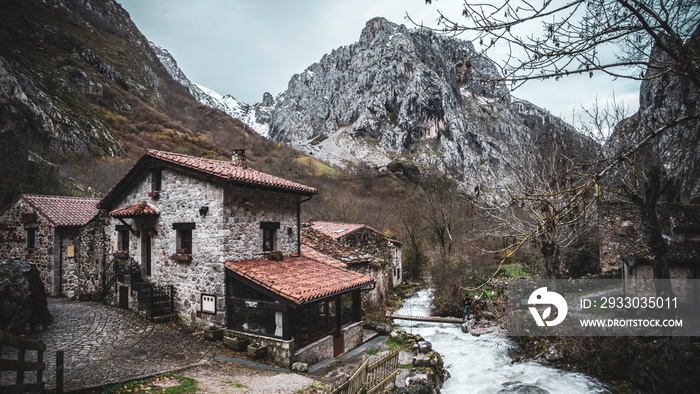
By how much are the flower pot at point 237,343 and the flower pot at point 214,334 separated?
0.45 m

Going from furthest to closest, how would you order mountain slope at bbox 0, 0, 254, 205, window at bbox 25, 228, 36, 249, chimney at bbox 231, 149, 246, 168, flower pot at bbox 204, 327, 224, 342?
mountain slope at bbox 0, 0, 254, 205
window at bbox 25, 228, 36, 249
chimney at bbox 231, 149, 246, 168
flower pot at bbox 204, 327, 224, 342

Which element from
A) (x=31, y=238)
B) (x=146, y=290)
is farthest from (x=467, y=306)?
(x=31, y=238)

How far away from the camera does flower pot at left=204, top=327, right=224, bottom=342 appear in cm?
1162

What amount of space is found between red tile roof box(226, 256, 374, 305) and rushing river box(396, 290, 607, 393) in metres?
4.68

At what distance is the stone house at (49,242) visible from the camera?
58.1 ft

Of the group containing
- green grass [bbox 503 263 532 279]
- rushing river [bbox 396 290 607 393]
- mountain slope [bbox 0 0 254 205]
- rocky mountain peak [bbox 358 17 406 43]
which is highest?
rocky mountain peak [bbox 358 17 406 43]

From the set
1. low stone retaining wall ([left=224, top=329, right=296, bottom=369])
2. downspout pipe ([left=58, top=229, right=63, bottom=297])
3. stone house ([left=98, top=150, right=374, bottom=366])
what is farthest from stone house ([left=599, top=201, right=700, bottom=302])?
downspout pipe ([left=58, top=229, right=63, bottom=297])

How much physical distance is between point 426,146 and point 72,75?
89.6 m

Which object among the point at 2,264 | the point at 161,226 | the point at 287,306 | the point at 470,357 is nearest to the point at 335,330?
the point at 287,306

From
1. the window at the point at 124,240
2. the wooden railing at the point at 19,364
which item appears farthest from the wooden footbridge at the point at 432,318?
the wooden railing at the point at 19,364

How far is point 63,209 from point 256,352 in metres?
15.9

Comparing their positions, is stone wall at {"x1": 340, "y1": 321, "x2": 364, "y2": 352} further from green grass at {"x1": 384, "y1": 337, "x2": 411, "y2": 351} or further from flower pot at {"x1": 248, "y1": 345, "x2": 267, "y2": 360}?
flower pot at {"x1": 248, "y1": 345, "x2": 267, "y2": 360}

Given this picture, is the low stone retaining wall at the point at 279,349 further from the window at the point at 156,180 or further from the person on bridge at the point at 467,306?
the person on bridge at the point at 467,306

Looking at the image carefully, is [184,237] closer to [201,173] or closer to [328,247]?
[201,173]
